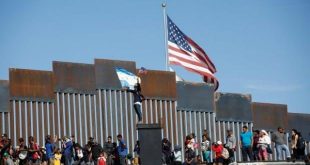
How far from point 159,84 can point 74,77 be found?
4.57 m

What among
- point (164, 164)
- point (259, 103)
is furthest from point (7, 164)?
point (259, 103)

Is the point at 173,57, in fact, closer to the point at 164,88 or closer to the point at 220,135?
the point at 164,88

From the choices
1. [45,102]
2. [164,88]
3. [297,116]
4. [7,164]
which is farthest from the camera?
[297,116]

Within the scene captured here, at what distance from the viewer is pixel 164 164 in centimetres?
4362

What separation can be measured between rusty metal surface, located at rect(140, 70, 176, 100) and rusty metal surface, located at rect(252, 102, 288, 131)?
16.7ft

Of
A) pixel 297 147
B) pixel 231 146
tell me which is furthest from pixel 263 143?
pixel 297 147

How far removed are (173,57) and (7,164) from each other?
14.8 meters

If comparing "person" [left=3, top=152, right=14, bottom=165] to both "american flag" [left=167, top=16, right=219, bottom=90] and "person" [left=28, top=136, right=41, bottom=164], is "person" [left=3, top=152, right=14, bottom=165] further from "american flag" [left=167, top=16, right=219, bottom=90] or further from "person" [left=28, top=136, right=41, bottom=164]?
"american flag" [left=167, top=16, right=219, bottom=90]

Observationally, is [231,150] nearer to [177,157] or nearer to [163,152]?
[177,157]

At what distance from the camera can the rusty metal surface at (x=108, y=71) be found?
54.2 meters

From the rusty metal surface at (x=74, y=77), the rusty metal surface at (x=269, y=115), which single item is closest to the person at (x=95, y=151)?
the rusty metal surface at (x=74, y=77)

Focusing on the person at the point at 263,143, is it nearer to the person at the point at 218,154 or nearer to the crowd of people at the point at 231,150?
the crowd of people at the point at 231,150

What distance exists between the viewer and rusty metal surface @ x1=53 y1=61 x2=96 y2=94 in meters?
53.4

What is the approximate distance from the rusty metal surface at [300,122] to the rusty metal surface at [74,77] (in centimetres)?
1181
